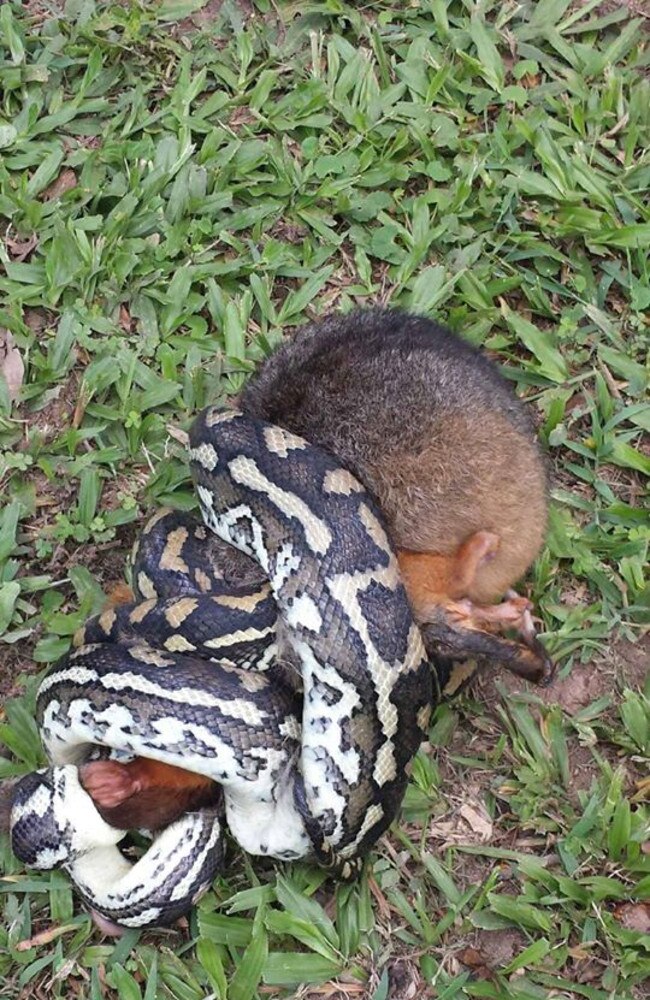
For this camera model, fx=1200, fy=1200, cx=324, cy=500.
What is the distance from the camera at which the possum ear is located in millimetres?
3863

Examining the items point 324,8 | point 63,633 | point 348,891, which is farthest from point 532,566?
point 324,8

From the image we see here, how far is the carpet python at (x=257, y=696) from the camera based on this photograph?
359cm

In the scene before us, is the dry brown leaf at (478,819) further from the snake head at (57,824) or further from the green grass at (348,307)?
the snake head at (57,824)

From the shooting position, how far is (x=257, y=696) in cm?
368

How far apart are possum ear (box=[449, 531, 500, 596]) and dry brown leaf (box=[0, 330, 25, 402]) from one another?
1.95 metres

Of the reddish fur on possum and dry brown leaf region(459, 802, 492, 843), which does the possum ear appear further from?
dry brown leaf region(459, 802, 492, 843)

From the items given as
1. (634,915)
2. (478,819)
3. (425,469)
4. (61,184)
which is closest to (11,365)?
(61,184)

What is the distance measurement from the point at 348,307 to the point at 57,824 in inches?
92.7

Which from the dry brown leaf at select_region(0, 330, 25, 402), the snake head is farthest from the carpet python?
the dry brown leaf at select_region(0, 330, 25, 402)

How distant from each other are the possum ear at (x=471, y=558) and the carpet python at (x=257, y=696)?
291mm

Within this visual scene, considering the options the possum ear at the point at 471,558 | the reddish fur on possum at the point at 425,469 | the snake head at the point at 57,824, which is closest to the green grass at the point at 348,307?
the snake head at the point at 57,824

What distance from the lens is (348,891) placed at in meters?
3.96

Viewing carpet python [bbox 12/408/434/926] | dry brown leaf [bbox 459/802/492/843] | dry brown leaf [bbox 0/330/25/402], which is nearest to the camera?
carpet python [bbox 12/408/434/926]

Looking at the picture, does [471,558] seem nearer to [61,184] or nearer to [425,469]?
[425,469]
